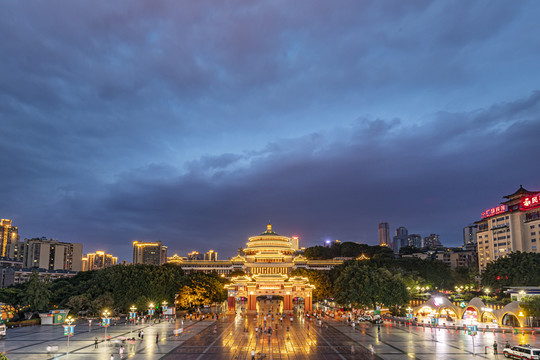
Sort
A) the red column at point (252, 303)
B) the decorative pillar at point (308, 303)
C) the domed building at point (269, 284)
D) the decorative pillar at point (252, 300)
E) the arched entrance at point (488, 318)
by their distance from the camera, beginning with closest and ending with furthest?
the arched entrance at point (488, 318)
the red column at point (252, 303)
the decorative pillar at point (252, 300)
the domed building at point (269, 284)
the decorative pillar at point (308, 303)

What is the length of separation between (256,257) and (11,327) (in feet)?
187

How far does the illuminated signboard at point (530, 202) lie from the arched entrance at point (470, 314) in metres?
58.2

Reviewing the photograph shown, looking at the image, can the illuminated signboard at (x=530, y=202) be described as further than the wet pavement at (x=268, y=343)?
Yes

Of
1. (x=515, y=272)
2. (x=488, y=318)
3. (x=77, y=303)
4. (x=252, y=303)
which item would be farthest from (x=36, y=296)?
(x=515, y=272)

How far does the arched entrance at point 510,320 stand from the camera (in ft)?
200

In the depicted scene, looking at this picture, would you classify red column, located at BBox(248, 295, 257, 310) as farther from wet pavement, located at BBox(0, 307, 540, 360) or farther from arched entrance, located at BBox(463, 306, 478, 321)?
arched entrance, located at BBox(463, 306, 478, 321)

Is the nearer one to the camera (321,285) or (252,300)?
(252,300)

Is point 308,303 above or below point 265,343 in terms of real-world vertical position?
below

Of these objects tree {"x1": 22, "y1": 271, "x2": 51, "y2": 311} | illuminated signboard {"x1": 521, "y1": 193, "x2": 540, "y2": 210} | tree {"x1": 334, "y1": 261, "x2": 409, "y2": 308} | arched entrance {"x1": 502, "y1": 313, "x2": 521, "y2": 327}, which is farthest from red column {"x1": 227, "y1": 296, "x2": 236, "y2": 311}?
illuminated signboard {"x1": 521, "y1": 193, "x2": 540, "y2": 210}

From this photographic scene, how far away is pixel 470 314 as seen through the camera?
69625 mm

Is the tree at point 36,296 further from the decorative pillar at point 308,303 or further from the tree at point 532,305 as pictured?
the tree at point 532,305

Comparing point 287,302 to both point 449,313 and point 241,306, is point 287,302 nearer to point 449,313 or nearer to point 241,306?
point 241,306

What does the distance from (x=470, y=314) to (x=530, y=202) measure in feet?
201

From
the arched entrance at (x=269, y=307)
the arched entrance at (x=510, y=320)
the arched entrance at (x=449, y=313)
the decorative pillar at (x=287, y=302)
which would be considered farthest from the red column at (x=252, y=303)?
the arched entrance at (x=510, y=320)
